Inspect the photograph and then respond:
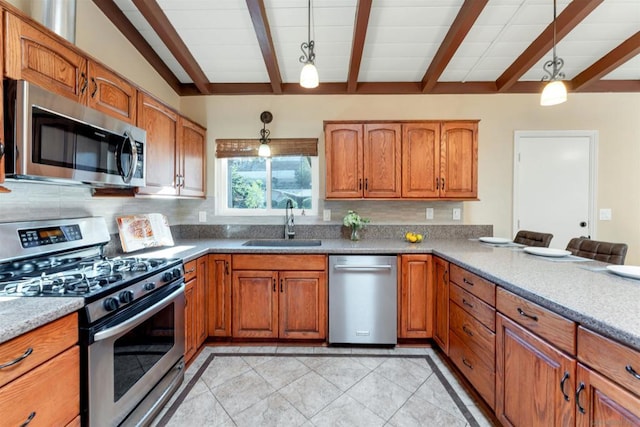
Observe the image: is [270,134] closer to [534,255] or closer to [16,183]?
[16,183]

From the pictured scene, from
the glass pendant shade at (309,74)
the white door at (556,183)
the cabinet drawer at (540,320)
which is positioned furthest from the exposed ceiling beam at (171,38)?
the white door at (556,183)

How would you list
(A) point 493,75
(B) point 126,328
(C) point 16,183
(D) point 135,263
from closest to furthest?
(B) point 126,328, (C) point 16,183, (D) point 135,263, (A) point 493,75

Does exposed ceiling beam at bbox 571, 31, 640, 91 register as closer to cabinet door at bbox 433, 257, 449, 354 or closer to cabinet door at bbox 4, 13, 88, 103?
cabinet door at bbox 433, 257, 449, 354

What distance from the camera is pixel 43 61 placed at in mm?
1312

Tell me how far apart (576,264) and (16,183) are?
329 centimetres

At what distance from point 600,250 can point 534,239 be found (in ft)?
1.83

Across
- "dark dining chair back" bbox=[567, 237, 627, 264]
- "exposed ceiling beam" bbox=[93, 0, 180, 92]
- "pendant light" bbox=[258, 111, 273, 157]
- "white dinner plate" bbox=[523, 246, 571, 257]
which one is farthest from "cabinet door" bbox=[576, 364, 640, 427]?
"exposed ceiling beam" bbox=[93, 0, 180, 92]

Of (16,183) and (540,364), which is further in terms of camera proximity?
(16,183)

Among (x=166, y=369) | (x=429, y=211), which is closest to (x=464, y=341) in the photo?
(x=429, y=211)

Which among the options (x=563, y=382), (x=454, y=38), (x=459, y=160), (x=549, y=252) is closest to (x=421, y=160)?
(x=459, y=160)

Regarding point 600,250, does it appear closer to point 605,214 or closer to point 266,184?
point 605,214

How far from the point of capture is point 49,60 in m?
1.34

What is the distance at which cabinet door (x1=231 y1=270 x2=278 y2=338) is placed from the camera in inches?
97.0

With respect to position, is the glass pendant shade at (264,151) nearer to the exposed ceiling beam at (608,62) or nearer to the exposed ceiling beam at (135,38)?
the exposed ceiling beam at (135,38)
